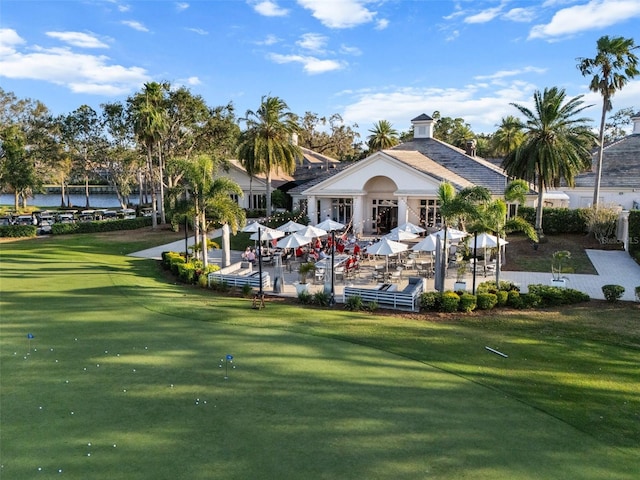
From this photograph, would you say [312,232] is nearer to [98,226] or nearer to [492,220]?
[492,220]

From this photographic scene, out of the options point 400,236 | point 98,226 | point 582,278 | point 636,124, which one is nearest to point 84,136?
point 98,226

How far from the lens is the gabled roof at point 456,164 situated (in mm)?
34659

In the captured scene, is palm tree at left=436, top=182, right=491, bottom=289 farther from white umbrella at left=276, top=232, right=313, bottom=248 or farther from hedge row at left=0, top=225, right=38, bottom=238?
hedge row at left=0, top=225, right=38, bottom=238

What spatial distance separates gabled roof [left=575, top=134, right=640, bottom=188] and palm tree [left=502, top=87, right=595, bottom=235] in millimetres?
14510

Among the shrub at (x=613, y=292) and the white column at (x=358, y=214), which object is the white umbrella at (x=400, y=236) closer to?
the shrub at (x=613, y=292)

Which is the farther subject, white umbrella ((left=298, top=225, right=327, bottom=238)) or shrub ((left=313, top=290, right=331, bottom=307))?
white umbrella ((left=298, top=225, right=327, bottom=238))

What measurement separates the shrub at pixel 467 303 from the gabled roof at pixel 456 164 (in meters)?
16.7

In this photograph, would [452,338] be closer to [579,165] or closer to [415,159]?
[579,165]

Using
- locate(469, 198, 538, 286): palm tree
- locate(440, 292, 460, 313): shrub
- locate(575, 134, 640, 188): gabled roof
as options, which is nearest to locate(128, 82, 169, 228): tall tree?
locate(469, 198, 538, 286): palm tree

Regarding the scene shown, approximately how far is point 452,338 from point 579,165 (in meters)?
20.4

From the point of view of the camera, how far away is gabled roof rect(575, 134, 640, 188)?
40656mm

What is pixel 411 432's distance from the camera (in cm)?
820

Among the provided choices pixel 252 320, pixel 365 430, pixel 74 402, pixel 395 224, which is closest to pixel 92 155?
pixel 395 224

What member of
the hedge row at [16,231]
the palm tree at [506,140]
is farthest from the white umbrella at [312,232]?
the palm tree at [506,140]
